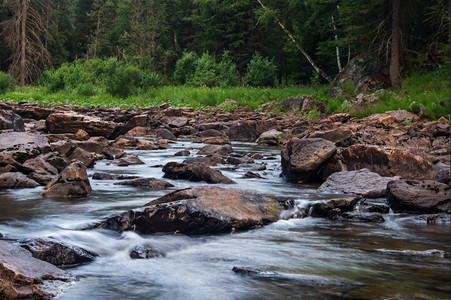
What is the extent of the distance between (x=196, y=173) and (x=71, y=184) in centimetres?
171

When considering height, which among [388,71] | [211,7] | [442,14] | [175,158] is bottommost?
[175,158]

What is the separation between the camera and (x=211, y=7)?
40594 millimetres

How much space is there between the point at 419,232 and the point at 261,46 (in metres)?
38.1

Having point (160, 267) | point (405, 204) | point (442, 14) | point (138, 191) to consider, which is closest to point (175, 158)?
point (138, 191)

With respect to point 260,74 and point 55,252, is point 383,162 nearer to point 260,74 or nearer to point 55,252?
point 55,252

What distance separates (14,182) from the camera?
582cm

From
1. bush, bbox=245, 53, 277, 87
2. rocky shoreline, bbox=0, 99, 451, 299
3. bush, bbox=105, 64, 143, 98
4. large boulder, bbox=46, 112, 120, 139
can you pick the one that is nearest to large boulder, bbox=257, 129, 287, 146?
rocky shoreline, bbox=0, 99, 451, 299

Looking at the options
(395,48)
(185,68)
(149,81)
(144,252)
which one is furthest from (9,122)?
(185,68)

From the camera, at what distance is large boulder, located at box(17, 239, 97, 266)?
10.4 feet

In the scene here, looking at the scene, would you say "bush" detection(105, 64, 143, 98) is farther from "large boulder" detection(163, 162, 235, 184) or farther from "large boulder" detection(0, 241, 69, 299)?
"large boulder" detection(0, 241, 69, 299)

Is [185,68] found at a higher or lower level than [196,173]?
higher

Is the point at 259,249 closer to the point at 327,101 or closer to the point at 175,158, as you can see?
the point at 175,158

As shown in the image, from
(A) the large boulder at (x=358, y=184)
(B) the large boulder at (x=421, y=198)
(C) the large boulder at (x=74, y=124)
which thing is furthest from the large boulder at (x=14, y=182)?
(C) the large boulder at (x=74, y=124)

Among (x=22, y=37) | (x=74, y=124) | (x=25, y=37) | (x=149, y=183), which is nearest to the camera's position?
(x=149, y=183)
